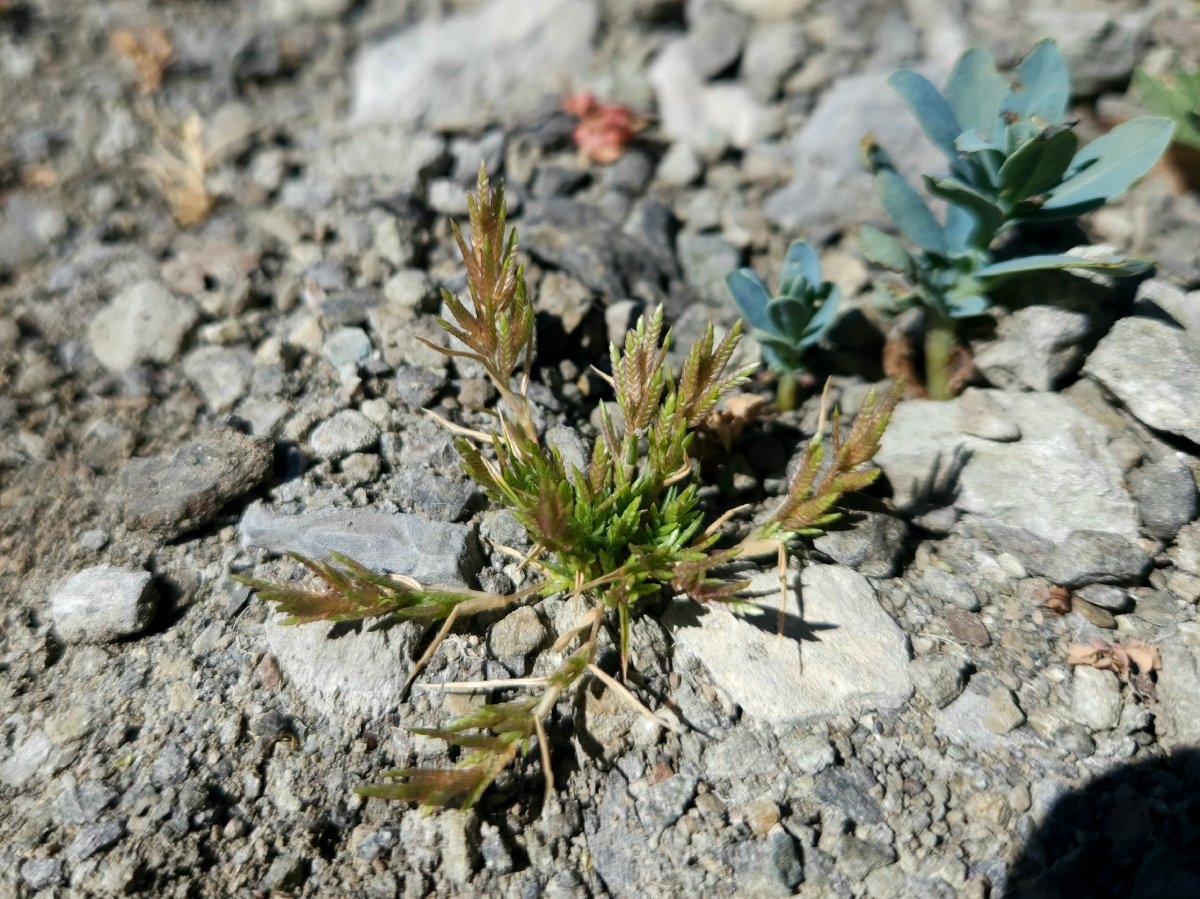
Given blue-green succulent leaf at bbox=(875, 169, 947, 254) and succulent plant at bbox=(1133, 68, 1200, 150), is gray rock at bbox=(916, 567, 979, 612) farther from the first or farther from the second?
succulent plant at bbox=(1133, 68, 1200, 150)

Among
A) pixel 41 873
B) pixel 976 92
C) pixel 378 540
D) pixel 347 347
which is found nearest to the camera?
pixel 41 873

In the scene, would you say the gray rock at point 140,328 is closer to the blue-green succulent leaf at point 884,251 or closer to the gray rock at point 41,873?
the gray rock at point 41,873

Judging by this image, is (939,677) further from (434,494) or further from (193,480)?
(193,480)

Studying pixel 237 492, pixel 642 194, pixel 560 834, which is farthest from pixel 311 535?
pixel 642 194

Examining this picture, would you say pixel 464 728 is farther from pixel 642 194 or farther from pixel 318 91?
pixel 318 91

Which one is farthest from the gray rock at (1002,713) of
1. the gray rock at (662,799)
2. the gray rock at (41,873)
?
the gray rock at (41,873)

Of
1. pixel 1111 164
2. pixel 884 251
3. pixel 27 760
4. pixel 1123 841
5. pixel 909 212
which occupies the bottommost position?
pixel 1123 841

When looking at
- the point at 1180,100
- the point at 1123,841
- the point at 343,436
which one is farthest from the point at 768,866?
the point at 1180,100
